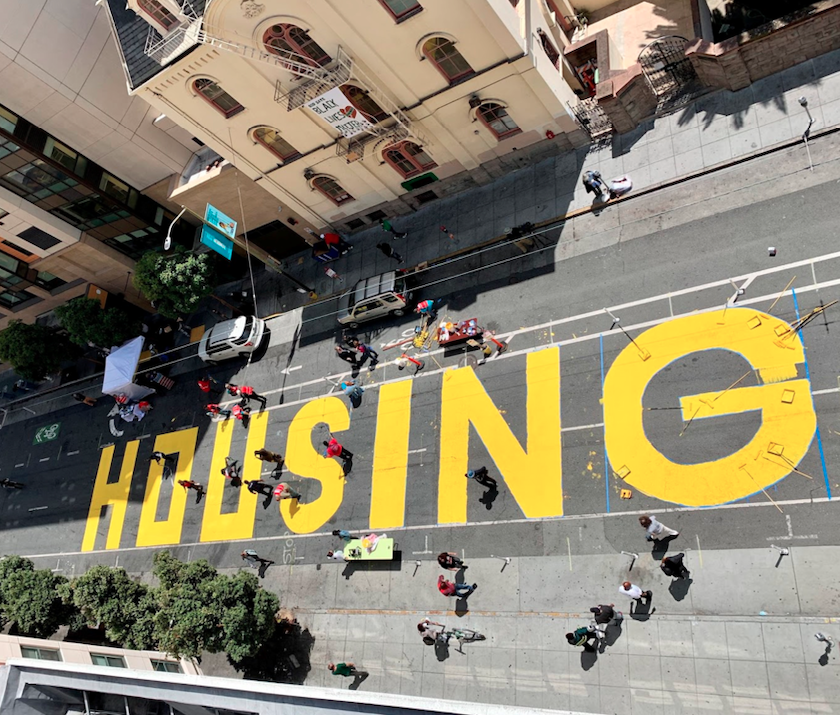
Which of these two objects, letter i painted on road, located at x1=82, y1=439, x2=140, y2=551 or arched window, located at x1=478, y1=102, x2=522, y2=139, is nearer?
arched window, located at x1=478, y1=102, x2=522, y2=139

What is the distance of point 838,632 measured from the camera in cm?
2133

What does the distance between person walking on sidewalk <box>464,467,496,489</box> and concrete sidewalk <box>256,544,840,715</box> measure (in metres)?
3.09

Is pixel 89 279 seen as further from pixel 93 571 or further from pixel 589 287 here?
pixel 589 287

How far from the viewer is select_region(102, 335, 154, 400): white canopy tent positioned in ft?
141

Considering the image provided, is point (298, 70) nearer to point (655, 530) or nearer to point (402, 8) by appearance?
point (402, 8)

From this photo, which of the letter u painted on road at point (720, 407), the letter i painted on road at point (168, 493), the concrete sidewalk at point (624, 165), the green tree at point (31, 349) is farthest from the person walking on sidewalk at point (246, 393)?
the letter u painted on road at point (720, 407)

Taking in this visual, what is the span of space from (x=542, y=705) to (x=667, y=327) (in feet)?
49.6

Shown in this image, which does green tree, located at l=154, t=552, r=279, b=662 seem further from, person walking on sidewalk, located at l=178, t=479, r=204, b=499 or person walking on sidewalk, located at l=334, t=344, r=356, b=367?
person walking on sidewalk, located at l=334, t=344, r=356, b=367

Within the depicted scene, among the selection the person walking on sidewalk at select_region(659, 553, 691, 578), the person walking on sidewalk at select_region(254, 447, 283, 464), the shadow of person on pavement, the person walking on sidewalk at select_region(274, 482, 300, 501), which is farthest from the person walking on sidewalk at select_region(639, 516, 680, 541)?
the person walking on sidewalk at select_region(254, 447, 283, 464)

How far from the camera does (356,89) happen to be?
3206cm

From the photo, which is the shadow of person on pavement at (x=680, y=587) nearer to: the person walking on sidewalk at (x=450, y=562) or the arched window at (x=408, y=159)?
the person walking on sidewalk at (x=450, y=562)

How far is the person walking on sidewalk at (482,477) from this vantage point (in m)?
28.7

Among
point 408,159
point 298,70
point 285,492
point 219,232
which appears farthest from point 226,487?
point 298,70

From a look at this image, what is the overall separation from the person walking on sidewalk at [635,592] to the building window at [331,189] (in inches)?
995
